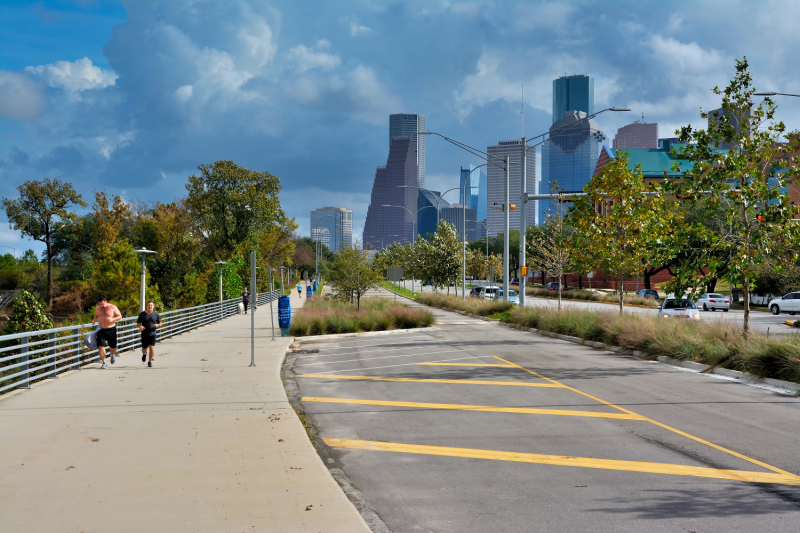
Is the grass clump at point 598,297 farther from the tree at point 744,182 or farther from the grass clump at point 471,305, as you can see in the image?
the tree at point 744,182

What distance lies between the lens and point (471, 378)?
13469 millimetres

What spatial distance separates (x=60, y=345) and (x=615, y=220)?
60.2ft

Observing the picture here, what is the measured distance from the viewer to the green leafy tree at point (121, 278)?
33.3m

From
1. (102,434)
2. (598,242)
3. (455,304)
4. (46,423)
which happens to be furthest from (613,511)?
(455,304)

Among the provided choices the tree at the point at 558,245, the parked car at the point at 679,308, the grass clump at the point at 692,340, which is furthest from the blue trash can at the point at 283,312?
the parked car at the point at 679,308

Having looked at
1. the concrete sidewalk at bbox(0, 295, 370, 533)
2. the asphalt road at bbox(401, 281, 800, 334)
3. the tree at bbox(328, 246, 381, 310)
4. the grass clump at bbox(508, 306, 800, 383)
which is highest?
the tree at bbox(328, 246, 381, 310)

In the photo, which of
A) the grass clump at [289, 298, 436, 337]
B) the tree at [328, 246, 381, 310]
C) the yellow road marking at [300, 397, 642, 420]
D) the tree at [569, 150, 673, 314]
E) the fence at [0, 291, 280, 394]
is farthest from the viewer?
the tree at [328, 246, 381, 310]

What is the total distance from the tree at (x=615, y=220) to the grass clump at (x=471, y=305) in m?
9.22

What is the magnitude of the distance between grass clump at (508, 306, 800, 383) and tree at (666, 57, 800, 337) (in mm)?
1061

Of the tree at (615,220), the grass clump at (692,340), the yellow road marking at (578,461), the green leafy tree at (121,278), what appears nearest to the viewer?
the yellow road marking at (578,461)

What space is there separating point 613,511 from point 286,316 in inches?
764

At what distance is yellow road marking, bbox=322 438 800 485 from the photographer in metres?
6.52

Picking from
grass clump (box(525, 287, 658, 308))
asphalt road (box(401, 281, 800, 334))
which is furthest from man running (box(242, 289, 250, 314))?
grass clump (box(525, 287, 658, 308))

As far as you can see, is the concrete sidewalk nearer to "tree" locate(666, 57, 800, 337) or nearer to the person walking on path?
the person walking on path
